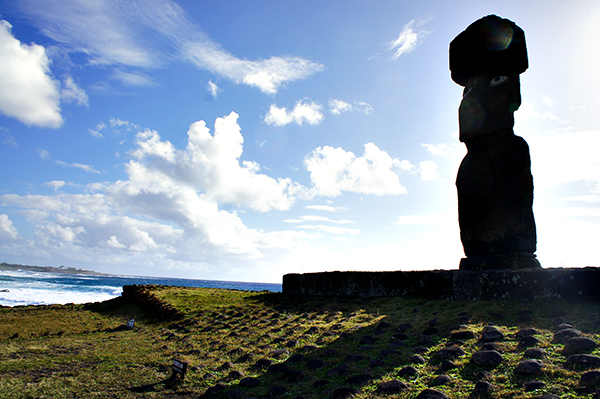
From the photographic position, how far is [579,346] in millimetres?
3367

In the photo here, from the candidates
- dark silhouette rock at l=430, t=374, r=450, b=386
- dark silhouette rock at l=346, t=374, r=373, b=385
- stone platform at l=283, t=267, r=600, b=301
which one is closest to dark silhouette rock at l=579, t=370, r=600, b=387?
dark silhouette rock at l=430, t=374, r=450, b=386

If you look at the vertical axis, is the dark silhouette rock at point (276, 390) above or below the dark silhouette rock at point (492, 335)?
below

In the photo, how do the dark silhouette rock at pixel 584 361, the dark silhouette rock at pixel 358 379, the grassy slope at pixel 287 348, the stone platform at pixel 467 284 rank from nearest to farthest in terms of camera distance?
1. the dark silhouette rock at pixel 584 361
2. the grassy slope at pixel 287 348
3. the dark silhouette rock at pixel 358 379
4. the stone platform at pixel 467 284

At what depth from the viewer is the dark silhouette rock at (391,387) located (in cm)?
324

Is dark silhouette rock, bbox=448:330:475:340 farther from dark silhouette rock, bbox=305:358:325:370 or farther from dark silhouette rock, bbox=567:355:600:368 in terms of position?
dark silhouette rock, bbox=305:358:325:370

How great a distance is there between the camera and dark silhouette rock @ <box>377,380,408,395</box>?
10.6 ft

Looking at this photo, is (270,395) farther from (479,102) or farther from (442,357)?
(479,102)

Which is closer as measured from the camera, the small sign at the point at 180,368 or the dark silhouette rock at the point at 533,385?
the dark silhouette rock at the point at 533,385

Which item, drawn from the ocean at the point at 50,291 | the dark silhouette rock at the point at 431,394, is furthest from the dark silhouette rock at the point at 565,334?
the ocean at the point at 50,291

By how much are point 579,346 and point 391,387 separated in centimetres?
189

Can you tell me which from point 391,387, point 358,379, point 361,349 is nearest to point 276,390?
point 358,379

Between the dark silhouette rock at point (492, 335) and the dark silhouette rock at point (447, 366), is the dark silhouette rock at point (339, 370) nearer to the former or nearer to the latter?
the dark silhouette rock at point (447, 366)

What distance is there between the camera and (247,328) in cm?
733

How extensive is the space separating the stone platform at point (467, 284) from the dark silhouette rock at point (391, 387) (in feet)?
10.9
